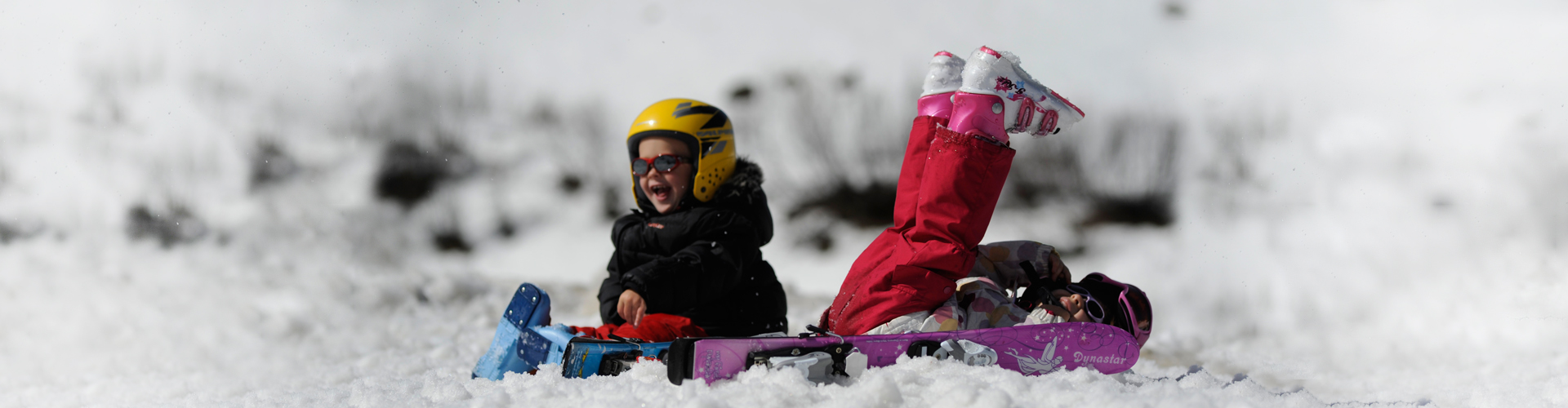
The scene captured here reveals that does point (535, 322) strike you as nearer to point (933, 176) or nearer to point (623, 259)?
point (623, 259)

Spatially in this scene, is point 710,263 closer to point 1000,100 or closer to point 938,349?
point 938,349

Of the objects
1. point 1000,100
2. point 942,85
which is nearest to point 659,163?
point 942,85

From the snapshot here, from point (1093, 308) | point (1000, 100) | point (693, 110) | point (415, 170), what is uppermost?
point (415, 170)

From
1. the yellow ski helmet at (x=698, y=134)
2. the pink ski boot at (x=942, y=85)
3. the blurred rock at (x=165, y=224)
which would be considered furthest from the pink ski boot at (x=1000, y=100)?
the blurred rock at (x=165, y=224)

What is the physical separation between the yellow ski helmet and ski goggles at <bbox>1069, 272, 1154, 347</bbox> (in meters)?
1.45

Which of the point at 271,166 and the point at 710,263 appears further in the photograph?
the point at 271,166

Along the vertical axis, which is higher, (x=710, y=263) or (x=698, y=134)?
(x=698, y=134)

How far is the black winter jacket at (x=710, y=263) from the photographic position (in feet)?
9.91

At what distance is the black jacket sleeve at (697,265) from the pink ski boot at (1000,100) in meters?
1.06

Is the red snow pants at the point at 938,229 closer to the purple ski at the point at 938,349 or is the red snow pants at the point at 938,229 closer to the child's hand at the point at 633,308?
the purple ski at the point at 938,349

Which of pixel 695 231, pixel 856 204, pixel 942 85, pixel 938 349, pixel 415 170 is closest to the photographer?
pixel 938 349

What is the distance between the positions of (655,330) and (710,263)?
1.22ft

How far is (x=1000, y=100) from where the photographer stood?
7.88 ft

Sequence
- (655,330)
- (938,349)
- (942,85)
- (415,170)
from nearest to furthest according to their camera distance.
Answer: (938,349) → (942,85) → (655,330) → (415,170)
